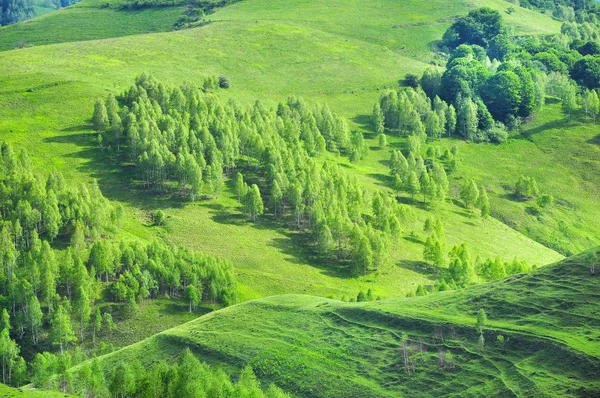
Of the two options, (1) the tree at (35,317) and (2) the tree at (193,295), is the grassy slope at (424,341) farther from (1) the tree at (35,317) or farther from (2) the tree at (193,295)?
(1) the tree at (35,317)

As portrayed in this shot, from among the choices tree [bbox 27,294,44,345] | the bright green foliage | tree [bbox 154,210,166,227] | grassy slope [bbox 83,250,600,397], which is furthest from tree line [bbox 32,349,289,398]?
the bright green foliage

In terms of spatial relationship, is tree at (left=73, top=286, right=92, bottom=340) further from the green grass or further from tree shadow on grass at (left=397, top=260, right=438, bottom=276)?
tree shadow on grass at (left=397, top=260, right=438, bottom=276)

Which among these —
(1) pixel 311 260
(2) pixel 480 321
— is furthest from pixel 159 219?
(2) pixel 480 321

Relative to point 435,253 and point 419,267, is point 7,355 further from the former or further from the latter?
point 435,253


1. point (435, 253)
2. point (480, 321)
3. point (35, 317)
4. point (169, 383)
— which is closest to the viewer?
point (169, 383)

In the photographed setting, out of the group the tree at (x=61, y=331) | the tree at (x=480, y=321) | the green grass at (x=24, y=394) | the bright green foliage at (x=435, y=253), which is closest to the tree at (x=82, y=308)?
the tree at (x=61, y=331)

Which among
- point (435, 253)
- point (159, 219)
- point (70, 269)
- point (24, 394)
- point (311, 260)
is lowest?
point (311, 260)
